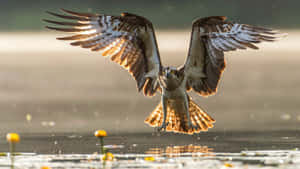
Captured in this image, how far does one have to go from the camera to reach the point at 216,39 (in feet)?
32.4

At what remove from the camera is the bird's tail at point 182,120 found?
1020 cm

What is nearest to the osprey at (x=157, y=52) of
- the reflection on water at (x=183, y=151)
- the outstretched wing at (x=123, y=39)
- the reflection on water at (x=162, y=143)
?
the outstretched wing at (x=123, y=39)

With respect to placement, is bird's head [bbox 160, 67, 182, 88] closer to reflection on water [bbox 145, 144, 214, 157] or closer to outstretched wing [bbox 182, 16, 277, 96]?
outstretched wing [bbox 182, 16, 277, 96]

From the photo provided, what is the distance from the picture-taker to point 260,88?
16984 mm

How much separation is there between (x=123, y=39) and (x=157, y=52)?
0.44 metres

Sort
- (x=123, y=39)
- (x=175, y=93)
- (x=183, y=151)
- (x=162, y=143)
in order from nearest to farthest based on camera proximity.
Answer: (x=183, y=151) < (x=162, y=143) < (x=175, y=93) < (x=123, y=39)

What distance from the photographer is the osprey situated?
9.86 metres

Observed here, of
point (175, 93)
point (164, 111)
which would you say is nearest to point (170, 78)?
point (175, 93)

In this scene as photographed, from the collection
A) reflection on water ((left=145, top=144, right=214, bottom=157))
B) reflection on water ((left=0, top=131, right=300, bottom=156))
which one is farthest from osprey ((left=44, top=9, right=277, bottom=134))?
reflection on water ((left=145, top=144, right=214, bottom=157))

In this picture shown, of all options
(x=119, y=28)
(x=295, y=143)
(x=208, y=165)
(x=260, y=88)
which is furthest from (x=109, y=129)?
(x=260, y=88)

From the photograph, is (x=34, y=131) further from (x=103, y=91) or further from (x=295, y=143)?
(x=103, y=91)

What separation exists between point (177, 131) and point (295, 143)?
145 centimetres

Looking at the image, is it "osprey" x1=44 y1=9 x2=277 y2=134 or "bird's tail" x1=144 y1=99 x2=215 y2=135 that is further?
"bird's tail" x1=144 y1=99 x2=215 y2=135

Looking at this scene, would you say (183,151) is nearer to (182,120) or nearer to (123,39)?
(182,120)
